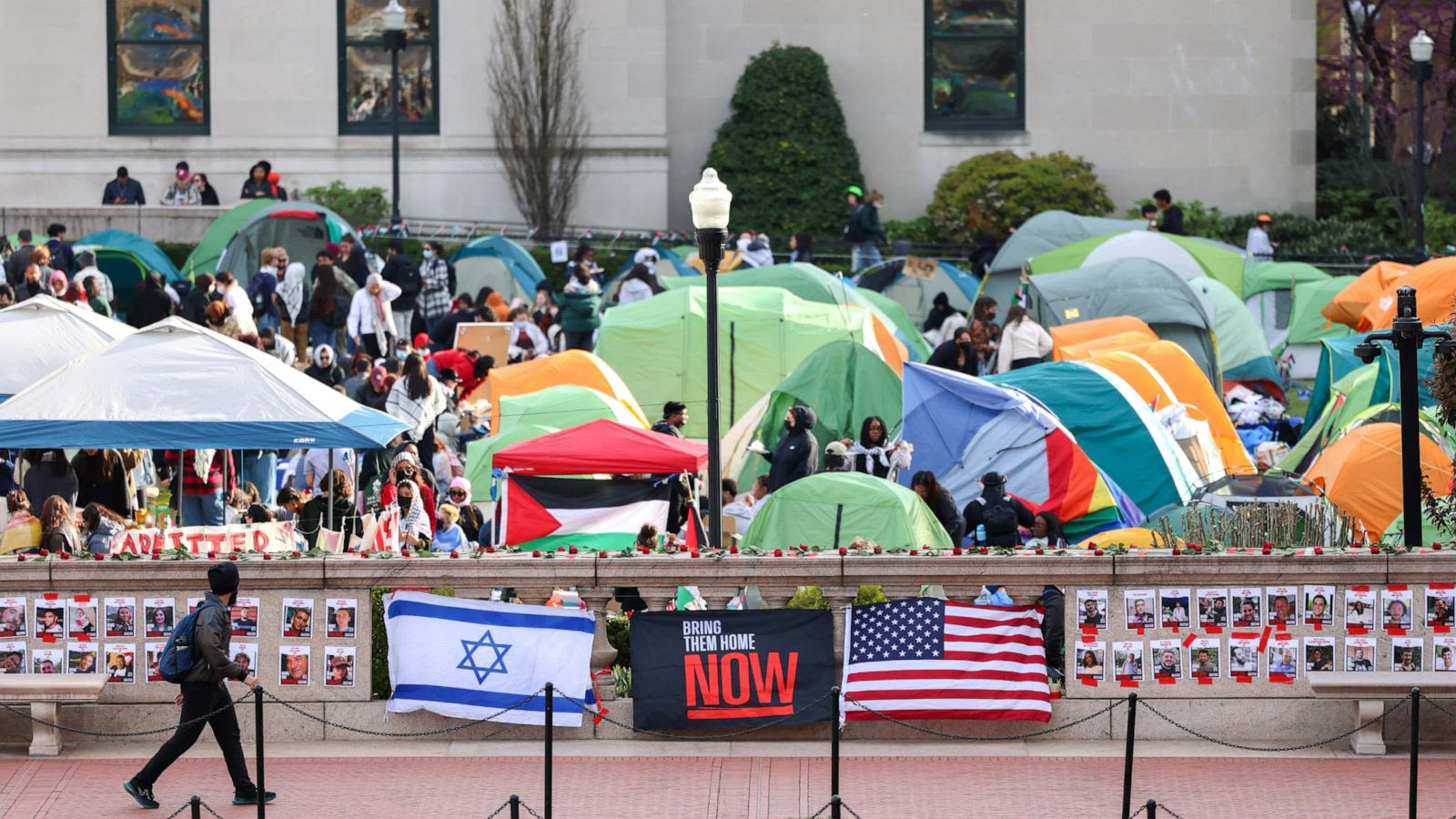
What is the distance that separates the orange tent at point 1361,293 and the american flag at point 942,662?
1642 cm

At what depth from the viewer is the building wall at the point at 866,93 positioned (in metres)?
39.0

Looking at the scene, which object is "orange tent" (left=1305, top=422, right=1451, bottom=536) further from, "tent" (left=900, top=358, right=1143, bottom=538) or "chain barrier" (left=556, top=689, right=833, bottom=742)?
"chain barrier" (left=556, top=689, right=833, bottom=742)

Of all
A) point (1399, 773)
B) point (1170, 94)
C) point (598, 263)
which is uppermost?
point (1170, 94)

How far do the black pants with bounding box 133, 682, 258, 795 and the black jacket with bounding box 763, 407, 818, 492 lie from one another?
8147 mm

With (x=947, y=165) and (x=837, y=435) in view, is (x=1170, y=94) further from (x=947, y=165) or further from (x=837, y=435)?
(x=837, y=435)

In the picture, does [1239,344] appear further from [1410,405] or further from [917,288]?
[1410,405]

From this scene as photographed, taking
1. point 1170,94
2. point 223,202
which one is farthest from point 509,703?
point 1170,94

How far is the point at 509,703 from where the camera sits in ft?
44.9

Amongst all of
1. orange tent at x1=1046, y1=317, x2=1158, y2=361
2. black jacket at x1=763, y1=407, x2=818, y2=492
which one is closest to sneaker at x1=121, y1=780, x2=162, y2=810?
black jacket at x1=763, y1=407, x2=818, y2=492

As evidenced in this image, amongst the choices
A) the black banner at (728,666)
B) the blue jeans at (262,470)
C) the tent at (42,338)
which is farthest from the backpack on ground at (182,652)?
the blue jeans at (262,470)

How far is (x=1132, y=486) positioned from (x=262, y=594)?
10.5m

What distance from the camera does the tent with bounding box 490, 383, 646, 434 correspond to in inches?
894

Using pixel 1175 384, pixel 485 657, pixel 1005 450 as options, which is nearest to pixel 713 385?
pixel 485 657

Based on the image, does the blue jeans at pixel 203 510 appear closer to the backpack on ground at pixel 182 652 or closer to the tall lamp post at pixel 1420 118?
the backpack on ground at pixel 182 652
